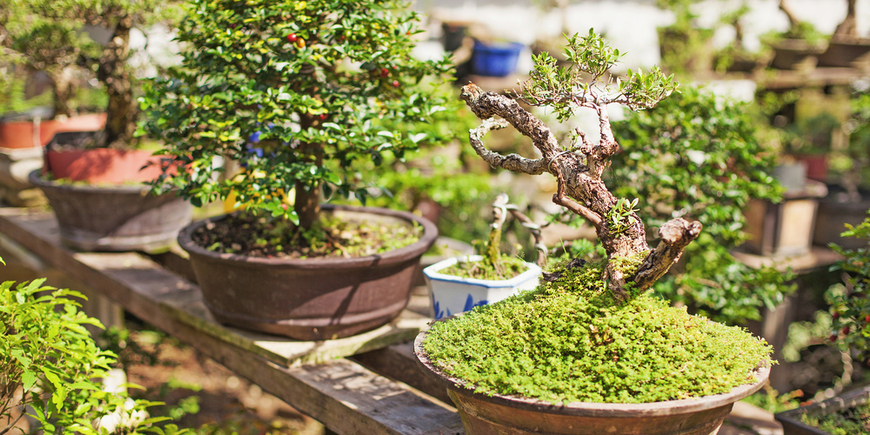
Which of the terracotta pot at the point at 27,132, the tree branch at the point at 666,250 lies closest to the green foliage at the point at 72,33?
the terracotta pot at the point at 27,132

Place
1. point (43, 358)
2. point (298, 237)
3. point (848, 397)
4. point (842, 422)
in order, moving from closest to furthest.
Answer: point (43, 358) < point (842, 422) < point (848, 397) < point (298, 237)

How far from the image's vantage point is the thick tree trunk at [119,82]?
10.0 ft

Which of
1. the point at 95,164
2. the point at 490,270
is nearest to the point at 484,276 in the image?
the point at 490,270

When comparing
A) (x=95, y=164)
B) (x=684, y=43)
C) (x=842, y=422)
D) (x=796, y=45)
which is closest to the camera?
(x=842, y=422)

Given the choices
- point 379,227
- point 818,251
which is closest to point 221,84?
point 379,227

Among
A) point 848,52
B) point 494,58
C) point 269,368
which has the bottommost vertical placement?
point 269,368

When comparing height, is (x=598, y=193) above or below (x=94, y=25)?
below

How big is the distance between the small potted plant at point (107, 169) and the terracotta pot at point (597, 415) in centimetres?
207

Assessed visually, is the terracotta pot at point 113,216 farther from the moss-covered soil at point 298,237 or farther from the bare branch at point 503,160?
the bare branch at point 503,160

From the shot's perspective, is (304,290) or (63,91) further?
(63,91)

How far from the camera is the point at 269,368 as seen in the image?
2.06m

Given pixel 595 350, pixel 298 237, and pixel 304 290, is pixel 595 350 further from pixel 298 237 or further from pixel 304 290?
pixel 298 237

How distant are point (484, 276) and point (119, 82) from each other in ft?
7.25

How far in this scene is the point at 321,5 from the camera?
196 centimetres
